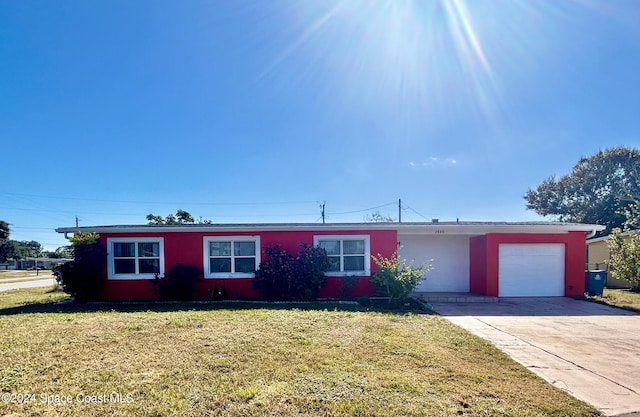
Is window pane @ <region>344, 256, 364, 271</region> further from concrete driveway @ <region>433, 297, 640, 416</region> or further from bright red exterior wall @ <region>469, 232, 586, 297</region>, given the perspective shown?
bright red exterior wall @ <region>469, 232, 586, 297</region>

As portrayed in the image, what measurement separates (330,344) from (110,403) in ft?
10.2

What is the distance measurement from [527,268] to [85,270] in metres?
15.0

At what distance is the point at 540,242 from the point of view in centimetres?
1168

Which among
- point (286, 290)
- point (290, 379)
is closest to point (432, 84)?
point (286, 290)

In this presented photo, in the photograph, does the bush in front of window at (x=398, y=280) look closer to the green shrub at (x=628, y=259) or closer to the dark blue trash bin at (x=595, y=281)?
the dark blue trash bin at (x=595, y=281)

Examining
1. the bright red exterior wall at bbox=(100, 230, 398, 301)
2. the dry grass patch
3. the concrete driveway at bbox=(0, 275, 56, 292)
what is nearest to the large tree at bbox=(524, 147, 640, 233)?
the bright red exterior wall at bbox=(100, 230, 398, 301)

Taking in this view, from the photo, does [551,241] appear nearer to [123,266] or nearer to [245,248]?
[245,248]

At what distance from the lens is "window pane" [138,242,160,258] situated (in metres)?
11.2

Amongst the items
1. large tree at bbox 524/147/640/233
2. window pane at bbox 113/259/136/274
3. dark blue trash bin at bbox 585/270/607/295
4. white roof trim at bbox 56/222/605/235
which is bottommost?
dark blue trash bin at bbox 585/270/607/295

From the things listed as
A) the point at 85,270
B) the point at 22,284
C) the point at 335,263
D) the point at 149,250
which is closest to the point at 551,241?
the point at 335,263

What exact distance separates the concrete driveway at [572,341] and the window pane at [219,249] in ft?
22.8

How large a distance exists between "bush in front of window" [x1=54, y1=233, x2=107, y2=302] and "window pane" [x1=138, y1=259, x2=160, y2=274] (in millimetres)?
1170

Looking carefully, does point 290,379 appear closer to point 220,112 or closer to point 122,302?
point 122,302

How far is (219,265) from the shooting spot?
1132 centimetres
